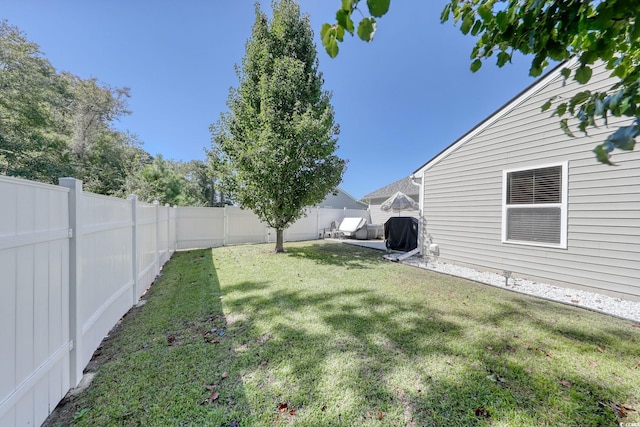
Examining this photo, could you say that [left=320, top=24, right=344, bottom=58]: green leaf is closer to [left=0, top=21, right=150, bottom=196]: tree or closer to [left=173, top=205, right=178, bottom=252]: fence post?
[left=173, top=205, right=178, bottom=252]: fence post

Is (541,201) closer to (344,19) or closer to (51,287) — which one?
(344,19)

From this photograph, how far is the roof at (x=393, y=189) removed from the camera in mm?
16508

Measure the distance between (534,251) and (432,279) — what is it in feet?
7.47

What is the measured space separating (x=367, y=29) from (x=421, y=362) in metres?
2.81

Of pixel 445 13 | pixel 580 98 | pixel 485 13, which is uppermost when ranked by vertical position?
pixel 445 13

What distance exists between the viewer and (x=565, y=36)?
1.51 meters

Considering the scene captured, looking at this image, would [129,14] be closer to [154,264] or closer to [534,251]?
[154,264]

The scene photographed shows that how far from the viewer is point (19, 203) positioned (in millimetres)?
1481

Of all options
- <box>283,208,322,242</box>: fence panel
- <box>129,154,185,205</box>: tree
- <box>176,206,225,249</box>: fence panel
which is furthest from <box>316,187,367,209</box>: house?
<box>176,206,225,249</box>: fence panel

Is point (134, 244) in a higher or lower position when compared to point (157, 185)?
lower

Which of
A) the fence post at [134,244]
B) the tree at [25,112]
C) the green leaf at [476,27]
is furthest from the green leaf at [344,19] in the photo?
the tree at [25,112]

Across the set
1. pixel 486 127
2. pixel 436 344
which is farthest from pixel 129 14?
pixel 436 344

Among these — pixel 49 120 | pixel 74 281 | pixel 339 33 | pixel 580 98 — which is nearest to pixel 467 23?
pixel 580 98

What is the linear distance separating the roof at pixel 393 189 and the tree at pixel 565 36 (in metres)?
14.8
